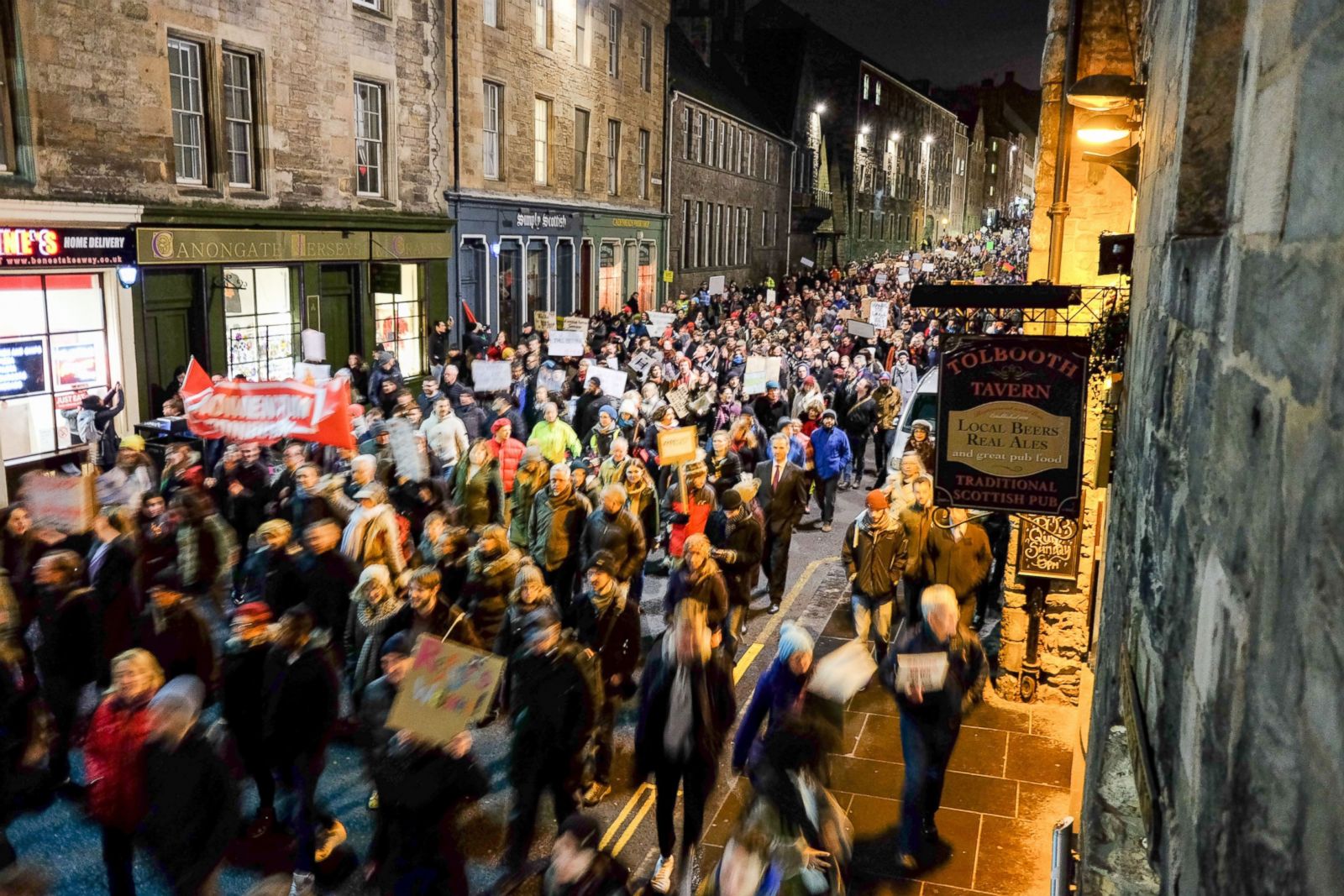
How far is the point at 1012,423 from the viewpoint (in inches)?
287

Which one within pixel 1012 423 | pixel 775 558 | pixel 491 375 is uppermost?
pixel 1012 423

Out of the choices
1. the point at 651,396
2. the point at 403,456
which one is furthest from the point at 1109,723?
the point at 651,396

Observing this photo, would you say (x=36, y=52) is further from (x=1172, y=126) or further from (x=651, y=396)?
(x=1172, y=126)

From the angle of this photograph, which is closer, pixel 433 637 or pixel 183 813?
pixel 183 813

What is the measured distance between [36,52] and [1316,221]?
16.8m

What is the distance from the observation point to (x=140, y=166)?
16453 mm

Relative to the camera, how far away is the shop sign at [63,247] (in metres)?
14.0

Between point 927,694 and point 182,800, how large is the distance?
14.1 ft

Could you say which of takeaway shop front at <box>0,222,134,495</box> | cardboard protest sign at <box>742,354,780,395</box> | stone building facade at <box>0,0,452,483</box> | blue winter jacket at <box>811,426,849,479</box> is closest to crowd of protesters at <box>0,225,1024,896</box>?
blue winter jacket at <box>811,426,849,479</box>

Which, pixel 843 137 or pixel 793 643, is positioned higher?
pixel 843 137

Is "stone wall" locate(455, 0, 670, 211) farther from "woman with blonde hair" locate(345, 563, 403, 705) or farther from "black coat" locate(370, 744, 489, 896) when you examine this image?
"black coat" locate(370, 744, 489, 896)

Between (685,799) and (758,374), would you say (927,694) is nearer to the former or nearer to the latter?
(685,799)

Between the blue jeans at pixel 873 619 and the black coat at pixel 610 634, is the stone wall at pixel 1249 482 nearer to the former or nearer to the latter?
the black coat at pixel 610 634

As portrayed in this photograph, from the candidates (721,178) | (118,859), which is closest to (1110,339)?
(118,859)
